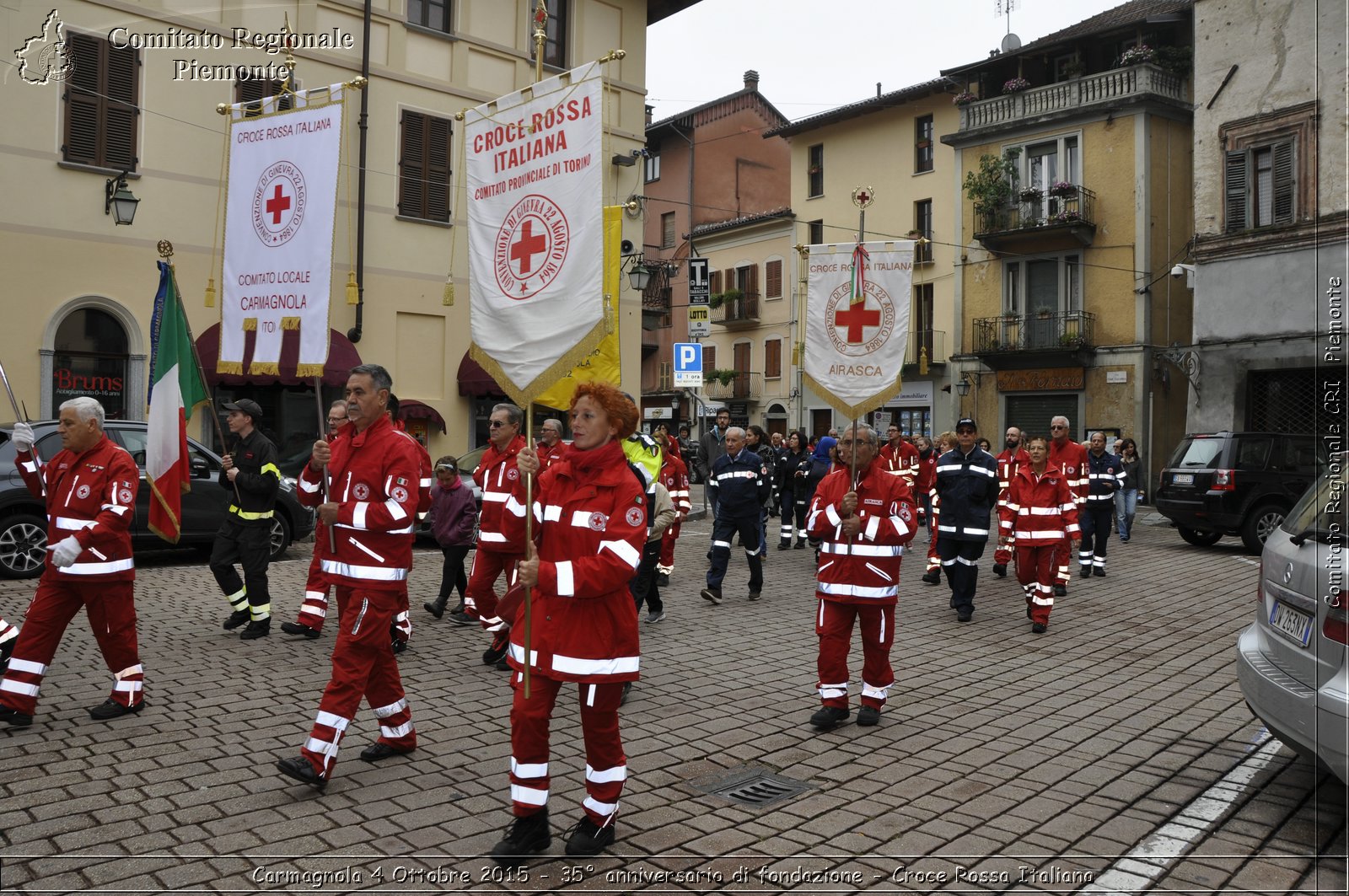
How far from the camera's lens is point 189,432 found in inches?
692

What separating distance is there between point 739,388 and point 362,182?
79.9ft

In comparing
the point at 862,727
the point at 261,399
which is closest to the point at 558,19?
the point at 261,399

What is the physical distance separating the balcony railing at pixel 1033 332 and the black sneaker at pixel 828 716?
2704cm

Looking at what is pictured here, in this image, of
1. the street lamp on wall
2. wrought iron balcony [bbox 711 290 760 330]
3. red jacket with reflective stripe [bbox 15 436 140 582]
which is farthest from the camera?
wrought iron balcony [bbox 711 290 760 330]

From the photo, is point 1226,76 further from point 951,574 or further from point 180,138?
point 180,138

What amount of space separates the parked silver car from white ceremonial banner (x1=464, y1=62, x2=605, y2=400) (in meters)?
3.37

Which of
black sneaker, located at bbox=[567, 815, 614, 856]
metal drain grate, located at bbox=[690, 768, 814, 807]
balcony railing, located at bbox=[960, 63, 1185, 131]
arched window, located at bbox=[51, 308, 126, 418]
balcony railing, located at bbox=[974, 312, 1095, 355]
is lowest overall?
metal drain grate, located at bbox=[690, 768, 814, 807]

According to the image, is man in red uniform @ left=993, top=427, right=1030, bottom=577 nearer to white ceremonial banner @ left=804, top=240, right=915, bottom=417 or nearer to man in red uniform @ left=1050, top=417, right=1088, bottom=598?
man in red uniform @ left=1050, top=417, right=1088, bottom=598

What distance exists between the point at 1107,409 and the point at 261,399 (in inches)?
925

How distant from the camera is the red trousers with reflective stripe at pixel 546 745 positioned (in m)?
4.18

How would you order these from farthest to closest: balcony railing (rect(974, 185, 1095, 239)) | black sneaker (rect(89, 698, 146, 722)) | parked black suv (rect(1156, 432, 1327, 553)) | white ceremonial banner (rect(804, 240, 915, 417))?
1. balcony railing (rect(974, 185, 1095, 239))
2. parked black suv (rect(1156, 432, 1327, 553))
3. white ceremonial banner (rect(804, 240, 915, 417))
4. black sneaker (rect(89, 698, 146, 722))

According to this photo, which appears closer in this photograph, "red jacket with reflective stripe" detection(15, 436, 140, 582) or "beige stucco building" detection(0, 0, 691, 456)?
"red jacket with reflective stripe" detection(15, 436, 140, 582)

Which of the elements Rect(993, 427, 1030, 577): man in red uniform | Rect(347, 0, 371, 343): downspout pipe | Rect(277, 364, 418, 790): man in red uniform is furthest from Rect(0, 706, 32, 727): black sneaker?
Rect(347, 0, 371, 343): downspout pipe

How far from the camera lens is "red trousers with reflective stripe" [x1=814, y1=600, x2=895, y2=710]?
20.6 feet
